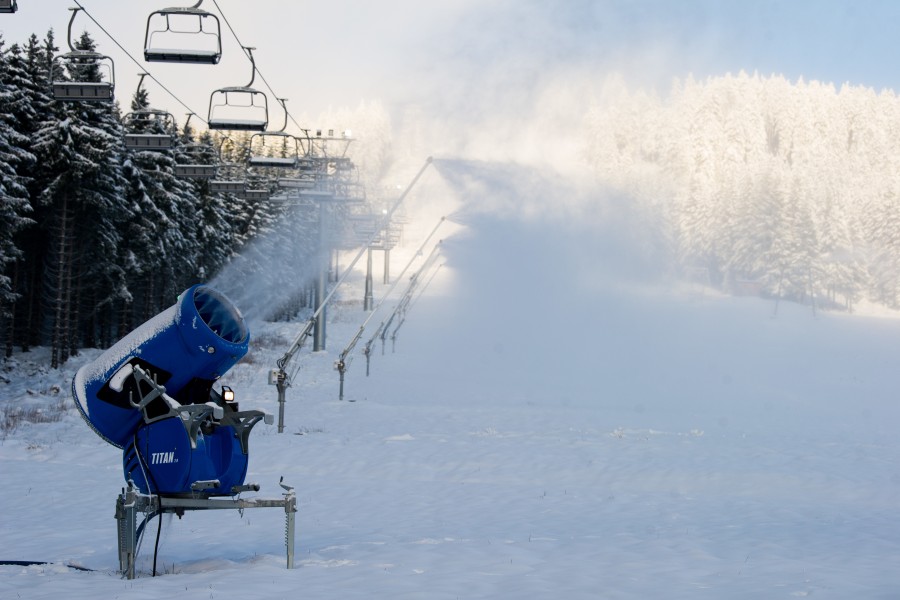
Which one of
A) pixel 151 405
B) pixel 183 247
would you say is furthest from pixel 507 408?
pixel 183 247

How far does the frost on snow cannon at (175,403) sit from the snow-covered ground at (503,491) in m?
0.92

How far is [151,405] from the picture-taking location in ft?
29.1

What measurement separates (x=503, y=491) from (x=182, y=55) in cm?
820

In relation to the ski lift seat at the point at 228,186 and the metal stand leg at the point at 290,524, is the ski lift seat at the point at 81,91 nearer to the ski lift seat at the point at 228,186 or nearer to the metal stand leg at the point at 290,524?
the metal stand leg at the point at 290,524

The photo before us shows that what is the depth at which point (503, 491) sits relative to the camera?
15.4 m

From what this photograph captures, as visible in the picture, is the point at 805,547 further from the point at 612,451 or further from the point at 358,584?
the point at 612,451

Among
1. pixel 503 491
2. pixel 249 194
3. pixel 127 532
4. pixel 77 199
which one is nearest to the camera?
pixel 127 532

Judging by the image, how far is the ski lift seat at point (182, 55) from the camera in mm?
12945

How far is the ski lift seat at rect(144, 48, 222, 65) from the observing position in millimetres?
12945

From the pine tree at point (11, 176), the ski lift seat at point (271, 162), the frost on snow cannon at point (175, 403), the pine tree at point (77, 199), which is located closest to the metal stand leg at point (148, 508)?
the frost on snow cannon at point (175, 403)

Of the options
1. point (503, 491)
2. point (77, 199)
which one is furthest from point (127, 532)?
point (77, 199)

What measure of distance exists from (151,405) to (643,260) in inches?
4064

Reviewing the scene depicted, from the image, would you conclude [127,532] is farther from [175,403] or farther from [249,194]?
Answer: [249,194]

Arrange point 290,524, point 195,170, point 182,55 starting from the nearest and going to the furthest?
point 290,524
point 182,55
point 195,170
